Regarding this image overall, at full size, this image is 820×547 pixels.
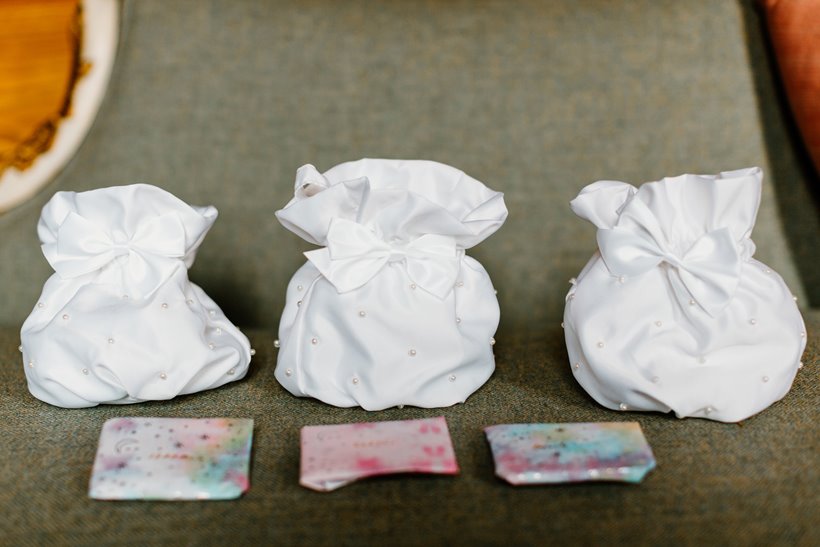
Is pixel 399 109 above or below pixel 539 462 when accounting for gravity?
above

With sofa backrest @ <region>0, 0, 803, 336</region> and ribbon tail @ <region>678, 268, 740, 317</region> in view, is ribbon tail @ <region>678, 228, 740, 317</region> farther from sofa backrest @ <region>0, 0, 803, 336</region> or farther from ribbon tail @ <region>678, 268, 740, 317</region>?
sofa backrest @ <region>0, 0, 803, 336</region>

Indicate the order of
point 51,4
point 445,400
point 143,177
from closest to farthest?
1. point 445,400
2. point 143,177
3. point 51,4

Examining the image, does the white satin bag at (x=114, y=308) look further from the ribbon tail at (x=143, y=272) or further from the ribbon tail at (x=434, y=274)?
the ribbon tail at (x=434, y=274)

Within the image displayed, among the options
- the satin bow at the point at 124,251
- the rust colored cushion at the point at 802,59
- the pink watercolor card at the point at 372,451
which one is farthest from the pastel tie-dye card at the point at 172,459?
the rust colored cushion at the point at 802,59

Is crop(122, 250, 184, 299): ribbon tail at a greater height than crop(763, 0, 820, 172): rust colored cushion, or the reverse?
crop(763, 0, 820, 172): rust colored cushion

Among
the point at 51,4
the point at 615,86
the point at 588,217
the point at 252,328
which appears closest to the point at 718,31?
the point at 615,86

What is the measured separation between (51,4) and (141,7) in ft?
1.00

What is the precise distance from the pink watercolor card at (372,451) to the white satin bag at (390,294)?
0.08 meters

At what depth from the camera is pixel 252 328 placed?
1.40 metres

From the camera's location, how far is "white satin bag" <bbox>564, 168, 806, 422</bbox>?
0.98 metres

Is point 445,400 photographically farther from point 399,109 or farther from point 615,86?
point 615,86

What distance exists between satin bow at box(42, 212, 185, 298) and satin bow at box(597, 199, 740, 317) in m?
0.58

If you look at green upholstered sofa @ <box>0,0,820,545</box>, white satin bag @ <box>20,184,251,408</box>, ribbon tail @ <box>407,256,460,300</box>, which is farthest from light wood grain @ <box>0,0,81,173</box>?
ribbon tail @ <box>407,256,460,300</box>

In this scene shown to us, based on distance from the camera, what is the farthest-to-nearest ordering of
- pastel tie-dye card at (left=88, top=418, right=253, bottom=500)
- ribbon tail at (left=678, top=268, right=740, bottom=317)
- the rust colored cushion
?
the rust colored cushion, ribbon tail at (left=678, top=268, right=740, bottom=317), pastel tie-dye card at (left=88, top=418, right=253, bottom=500)
